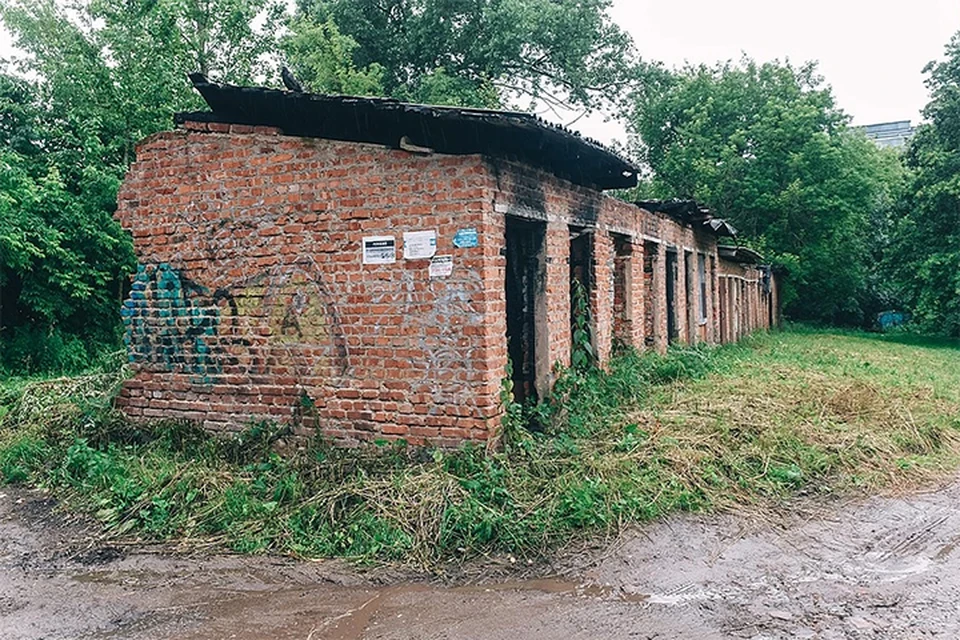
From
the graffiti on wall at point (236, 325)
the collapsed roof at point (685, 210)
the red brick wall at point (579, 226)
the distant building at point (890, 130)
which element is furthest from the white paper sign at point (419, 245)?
the distant building at point (890, 130)

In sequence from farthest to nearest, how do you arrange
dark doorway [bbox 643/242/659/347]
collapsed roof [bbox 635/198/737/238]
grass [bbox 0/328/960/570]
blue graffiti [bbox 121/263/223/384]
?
1. collapsed roof [bbox 635/198/737/238]
2. dark doorway [bbox 643/242/659/347]
3. blue graffiti [bbox 121/263/223/384]
4. grass [bbox 0/328/960/570]

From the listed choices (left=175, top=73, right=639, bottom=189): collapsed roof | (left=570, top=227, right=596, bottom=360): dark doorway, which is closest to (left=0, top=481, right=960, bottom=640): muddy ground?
(left=570, top=227, right=596, bottom=360): dark doorway

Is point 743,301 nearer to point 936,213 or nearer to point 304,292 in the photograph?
point 936,213

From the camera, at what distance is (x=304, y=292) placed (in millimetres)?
6277

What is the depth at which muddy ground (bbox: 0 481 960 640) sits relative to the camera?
371cm

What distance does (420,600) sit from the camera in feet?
13.3

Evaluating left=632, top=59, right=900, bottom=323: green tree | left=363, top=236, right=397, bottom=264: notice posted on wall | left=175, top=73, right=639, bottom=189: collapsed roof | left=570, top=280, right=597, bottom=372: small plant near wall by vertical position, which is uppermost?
left=632, top=59, right=900, bottom=323: green tree

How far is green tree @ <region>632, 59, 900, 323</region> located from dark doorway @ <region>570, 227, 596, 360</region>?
18244mm

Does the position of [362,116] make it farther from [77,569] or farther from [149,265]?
[77,569]

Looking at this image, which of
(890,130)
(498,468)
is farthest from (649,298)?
(890,130)

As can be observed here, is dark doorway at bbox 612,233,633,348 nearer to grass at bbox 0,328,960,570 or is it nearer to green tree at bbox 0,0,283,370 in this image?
grass at bbox 0,328,960,570

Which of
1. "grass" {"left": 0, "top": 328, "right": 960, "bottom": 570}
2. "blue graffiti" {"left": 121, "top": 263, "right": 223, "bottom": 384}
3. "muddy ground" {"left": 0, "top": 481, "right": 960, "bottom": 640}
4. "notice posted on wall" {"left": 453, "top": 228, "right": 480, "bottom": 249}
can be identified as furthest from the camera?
"blue graffiti" {"left": 121, "top": 263, "right": 223, "bottom": 384}

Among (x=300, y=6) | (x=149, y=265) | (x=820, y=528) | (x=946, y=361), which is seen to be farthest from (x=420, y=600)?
(x=300, y=6)

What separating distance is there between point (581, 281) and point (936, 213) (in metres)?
19.0
